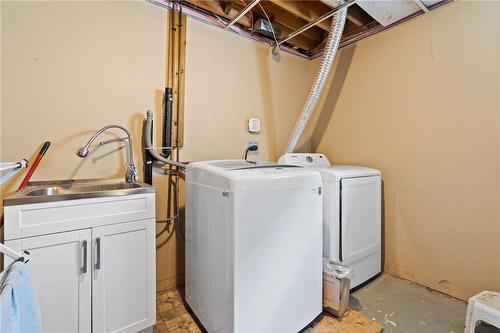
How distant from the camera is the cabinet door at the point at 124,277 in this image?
1212 mm

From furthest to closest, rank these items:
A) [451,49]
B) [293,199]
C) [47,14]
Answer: [451,49] < [47,14] < [293,199]

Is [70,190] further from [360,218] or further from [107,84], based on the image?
[360,218]

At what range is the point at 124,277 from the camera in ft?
4.22

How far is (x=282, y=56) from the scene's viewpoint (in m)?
2.64

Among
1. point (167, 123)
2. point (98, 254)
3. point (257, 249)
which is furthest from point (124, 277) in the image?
point (167, 123)

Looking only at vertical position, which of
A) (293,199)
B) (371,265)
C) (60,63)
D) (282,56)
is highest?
(282,56)

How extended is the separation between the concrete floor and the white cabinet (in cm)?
149

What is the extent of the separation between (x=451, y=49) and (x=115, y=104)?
258 cm

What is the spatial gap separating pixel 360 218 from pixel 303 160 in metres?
0.70

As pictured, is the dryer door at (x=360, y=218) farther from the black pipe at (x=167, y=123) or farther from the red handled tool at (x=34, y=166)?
the red handled tool at (x=34, y=166)

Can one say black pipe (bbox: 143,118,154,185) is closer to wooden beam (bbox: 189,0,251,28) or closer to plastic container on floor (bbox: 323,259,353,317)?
wooden beam (bbox: 189,0,251,28)

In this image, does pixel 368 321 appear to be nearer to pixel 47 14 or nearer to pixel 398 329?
pixel 398 329

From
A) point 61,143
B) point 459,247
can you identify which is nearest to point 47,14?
point 61,143

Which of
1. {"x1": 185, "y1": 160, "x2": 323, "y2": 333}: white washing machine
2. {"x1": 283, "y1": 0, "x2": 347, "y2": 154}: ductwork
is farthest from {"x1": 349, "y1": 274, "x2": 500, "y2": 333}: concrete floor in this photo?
{"x1": 283, "y1": 0, "x2": 347, "y2": 154}: ductwork
